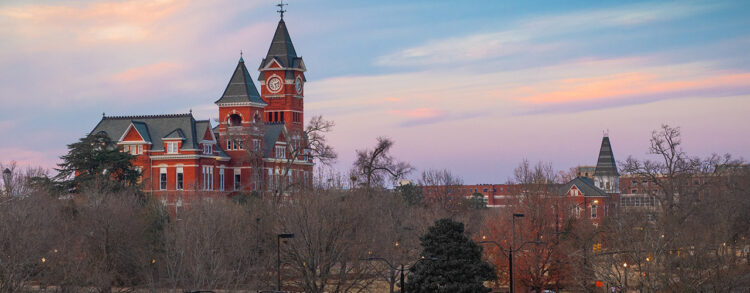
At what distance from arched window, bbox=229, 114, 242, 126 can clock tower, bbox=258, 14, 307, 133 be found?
48.3ft

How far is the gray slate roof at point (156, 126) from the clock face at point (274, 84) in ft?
79.0

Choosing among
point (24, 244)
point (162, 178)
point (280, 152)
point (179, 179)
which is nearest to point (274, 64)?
point (280, 152)

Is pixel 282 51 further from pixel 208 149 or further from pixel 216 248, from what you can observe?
pixel 216 248

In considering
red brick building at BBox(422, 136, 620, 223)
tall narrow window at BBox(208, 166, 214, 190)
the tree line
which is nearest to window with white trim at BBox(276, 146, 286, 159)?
tall narrow window at BBox(208, 166, 214, 190)

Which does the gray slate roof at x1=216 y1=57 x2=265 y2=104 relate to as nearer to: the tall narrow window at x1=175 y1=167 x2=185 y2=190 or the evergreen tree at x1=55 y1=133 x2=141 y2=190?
the tall narrow window at x1=175 y1=167 x2=185 y2=190

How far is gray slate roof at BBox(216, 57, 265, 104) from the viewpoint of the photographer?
381ft

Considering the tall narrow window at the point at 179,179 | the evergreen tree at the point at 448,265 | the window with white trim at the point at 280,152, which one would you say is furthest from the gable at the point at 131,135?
the evergreen tree at the point at 448,265

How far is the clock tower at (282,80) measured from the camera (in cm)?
Result: 13262

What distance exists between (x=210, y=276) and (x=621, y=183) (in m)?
141

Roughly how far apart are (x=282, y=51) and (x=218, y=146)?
76.7 feet

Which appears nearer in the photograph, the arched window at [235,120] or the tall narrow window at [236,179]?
the tall narrow window at [236,179]

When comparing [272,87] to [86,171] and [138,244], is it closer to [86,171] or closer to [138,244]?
[86,171]

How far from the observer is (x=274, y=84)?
440 feet

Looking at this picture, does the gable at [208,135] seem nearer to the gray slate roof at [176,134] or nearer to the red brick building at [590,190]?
the gray slate roof at [176,134]
